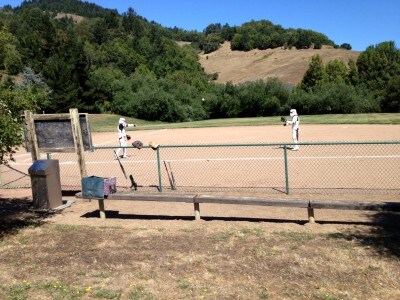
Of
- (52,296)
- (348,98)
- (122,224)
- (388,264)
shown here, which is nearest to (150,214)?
(122,224)

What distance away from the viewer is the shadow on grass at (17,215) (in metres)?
9.59

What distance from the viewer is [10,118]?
27.3 ft

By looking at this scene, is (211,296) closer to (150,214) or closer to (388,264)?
(388,264)

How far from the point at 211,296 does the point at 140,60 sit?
114 m

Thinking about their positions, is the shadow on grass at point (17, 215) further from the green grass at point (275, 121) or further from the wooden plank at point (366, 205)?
the green grass at point (275, 121)

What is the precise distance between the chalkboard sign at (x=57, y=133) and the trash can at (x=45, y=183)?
1.29 metres

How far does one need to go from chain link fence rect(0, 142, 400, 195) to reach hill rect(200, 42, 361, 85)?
111 metres

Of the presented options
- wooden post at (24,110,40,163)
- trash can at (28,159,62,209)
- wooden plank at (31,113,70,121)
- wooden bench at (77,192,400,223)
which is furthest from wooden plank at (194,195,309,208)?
wooden post at (24,110,40,163)

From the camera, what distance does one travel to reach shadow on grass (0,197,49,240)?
9.59 meters

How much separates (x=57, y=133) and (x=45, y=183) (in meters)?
1.88

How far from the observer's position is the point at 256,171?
1502 cm

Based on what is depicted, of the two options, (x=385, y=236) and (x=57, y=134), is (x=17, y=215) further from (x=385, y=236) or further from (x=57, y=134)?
(x=385, y=236)

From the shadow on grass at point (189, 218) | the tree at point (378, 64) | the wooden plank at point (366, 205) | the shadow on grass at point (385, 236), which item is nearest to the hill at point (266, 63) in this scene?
the tree at point (378, 64)

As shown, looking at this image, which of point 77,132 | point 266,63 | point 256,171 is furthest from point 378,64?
point 77,132
